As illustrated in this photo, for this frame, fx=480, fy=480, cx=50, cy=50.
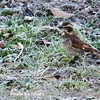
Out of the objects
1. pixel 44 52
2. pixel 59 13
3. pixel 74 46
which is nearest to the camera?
pixel 74 46

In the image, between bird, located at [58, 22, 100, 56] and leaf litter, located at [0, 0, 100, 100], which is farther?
bird, located at [58, 22, 100, 56]

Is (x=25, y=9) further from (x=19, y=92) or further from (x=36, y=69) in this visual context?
(x=19, y=92)

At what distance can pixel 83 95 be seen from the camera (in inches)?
202

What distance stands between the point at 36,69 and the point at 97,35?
4.71ft

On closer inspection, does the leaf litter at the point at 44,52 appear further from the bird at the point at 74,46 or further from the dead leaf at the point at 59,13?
the bird at the point at 74,46

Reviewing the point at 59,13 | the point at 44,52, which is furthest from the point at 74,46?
the point at 59,13

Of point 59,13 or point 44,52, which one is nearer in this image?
point 44,52

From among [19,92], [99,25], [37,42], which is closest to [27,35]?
[37,42]

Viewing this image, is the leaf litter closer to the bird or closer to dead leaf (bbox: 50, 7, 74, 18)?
dead leaf (bbox: 50, 7, 74, 18)

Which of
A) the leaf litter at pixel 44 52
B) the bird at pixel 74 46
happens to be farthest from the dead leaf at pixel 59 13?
the bird at pixel 74 46

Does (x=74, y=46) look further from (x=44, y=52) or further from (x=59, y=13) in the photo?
(x=59, y=13)

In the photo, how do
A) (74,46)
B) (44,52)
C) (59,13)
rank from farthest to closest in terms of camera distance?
(59,13) < (44,52) < (74,46)

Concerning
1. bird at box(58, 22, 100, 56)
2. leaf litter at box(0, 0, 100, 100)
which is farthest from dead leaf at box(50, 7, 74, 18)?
bird at box(58, 22, 100, 56)

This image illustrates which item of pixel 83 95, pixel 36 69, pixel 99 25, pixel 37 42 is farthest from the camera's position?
pixel 99 25
